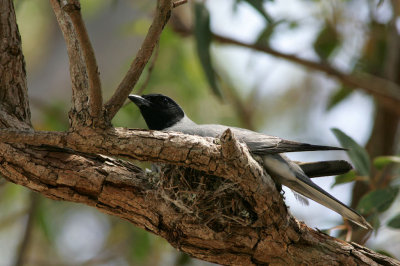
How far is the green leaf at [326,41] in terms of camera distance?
19.2 ft

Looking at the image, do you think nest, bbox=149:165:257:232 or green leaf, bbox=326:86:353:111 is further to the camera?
green leaf, bbox=326:86:353:111

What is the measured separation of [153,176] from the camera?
268 cm

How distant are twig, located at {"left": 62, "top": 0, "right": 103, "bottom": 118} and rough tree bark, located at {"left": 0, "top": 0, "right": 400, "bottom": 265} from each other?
0.7 inches

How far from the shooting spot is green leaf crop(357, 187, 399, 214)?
3471mm

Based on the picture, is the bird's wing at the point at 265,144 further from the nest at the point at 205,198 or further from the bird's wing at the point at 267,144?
the nest at the point at 205,198

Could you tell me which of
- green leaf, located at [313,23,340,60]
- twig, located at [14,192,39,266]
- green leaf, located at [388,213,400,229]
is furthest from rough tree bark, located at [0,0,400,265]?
green leaf, located at [313,23,340,60]

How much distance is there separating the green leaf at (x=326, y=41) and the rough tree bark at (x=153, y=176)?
3663mm

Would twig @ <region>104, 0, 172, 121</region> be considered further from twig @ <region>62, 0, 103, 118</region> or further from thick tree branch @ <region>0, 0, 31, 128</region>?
thick tree branch @ <region>0, 0, 31, 128</region>

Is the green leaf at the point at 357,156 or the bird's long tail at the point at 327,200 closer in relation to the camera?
the bird's long tail at the point at 327,200

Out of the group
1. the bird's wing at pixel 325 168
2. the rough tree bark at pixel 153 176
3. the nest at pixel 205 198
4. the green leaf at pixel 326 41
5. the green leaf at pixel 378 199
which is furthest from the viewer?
the green leaf at pixel 326 41

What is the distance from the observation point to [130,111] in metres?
4.76

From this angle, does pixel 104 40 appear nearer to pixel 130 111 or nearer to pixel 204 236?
pixel 130 111

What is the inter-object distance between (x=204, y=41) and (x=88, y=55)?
6.61 feet

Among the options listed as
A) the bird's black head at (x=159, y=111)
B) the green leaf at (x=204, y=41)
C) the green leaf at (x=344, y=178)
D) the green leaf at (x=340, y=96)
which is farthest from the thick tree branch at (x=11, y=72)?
the green leaf at (x=340, y=96)
